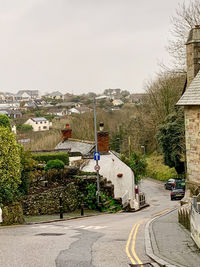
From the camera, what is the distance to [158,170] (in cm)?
6406

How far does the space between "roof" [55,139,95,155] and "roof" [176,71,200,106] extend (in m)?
16.7

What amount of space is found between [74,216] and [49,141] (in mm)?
41286

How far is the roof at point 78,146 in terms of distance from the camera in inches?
1546

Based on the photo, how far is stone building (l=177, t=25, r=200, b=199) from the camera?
72.2 feet

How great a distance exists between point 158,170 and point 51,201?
3864cm

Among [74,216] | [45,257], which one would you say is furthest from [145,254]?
[74,216]

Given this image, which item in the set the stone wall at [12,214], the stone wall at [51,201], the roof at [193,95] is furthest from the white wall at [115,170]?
the stone wall at [12,214]

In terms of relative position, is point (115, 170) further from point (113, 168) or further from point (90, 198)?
point (90, 198)

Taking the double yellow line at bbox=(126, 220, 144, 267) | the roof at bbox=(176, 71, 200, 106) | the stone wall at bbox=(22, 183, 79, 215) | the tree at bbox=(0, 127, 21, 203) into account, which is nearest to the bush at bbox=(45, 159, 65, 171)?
the stone wall at bbox=(22, 183, 79, 215)

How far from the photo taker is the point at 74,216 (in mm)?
26594

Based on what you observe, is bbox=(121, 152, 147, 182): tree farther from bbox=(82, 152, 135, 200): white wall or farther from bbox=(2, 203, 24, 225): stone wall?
bbox=(2, 203, 24, 225): stone wall

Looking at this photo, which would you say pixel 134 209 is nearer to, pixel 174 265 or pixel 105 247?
pixel 105 247

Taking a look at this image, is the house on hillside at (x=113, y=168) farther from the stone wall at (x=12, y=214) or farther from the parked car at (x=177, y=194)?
the stone wall at (x=12, y=214)

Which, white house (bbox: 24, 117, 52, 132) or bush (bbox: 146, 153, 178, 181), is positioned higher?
white house (bbox: 24, 117, 52, 132)
